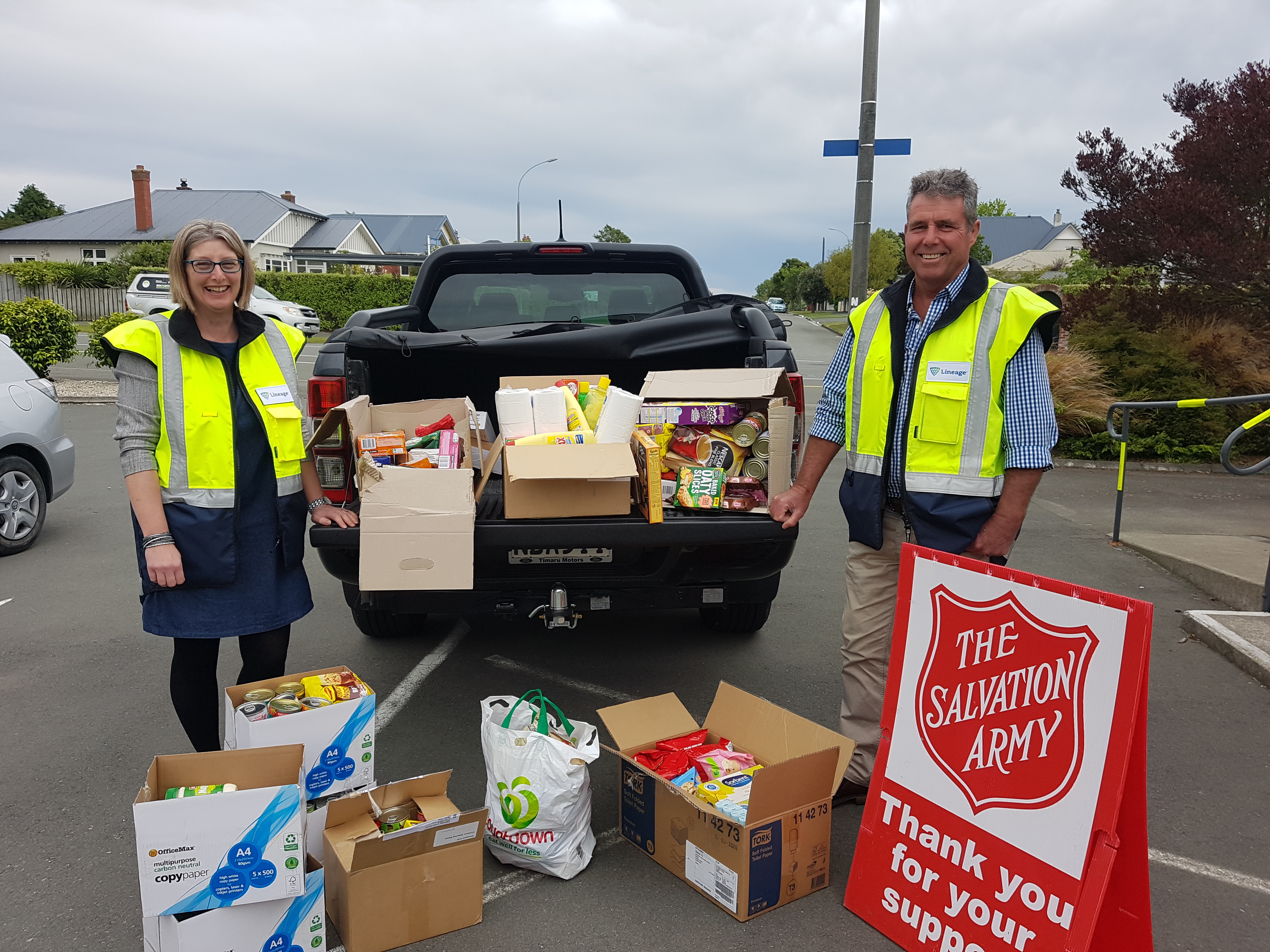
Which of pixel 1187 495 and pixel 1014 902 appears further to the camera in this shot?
pixel 1187 495

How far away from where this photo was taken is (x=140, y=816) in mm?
2227

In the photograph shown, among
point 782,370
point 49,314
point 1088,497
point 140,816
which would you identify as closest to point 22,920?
point 140,816

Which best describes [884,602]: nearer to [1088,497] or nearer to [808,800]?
[808,800]

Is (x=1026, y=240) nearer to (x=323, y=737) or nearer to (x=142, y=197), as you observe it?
(x=142, y=197)

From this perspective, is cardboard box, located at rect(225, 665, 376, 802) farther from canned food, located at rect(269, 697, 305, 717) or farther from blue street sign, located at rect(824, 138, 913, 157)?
blue street sign, located at rect(824, 138, 913, 157)

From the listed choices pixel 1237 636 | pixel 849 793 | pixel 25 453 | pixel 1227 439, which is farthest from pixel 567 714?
pixel 1227 439

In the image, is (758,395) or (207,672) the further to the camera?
(758,395)

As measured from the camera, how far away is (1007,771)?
2.46m

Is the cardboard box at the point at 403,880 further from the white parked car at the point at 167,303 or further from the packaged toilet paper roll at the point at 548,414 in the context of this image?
the white parked car at the point at 167,303

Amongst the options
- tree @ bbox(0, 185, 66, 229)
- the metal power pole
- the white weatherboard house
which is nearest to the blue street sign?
the metal power pole

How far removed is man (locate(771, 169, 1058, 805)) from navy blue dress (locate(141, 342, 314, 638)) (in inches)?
77.4

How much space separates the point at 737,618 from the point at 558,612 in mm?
1695

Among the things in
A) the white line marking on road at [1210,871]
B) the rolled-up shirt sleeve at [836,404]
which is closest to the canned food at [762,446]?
the rolled-up shirt sleeve at [836,404]

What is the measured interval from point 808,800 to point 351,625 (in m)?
3.41
